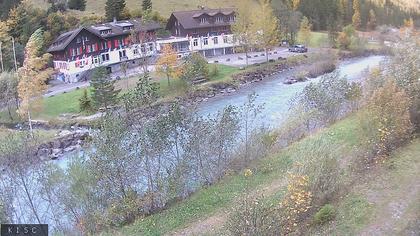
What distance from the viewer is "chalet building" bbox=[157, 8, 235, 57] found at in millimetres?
67375

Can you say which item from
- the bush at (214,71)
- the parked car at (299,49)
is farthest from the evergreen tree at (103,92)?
the parked car at (299,49)

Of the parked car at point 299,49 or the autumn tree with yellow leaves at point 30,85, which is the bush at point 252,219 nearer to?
the autumn tree with yellow leaves at point 30,85

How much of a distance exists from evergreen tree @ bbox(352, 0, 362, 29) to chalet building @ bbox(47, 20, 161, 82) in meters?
37.7

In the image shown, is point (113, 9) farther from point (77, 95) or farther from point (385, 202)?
point (385, 202)

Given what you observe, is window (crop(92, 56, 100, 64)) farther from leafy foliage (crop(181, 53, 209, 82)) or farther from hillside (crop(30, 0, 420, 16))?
hillside (crop(30, 0, 420, 16))

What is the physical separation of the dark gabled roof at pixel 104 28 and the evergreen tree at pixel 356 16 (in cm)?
3693

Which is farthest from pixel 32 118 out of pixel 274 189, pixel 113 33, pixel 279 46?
pixel 279 46

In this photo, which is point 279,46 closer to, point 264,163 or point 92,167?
point 264,163

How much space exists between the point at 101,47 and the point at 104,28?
8.59 feet

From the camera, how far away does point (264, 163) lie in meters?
24.2

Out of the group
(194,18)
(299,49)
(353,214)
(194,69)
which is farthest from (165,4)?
(353,214)

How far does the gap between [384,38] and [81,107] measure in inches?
1935

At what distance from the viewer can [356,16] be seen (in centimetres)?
8675

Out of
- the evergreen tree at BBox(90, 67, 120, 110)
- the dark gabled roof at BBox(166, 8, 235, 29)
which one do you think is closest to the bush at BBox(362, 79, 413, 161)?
the evergreen tree at BBox(90, 67, 120, 110)
